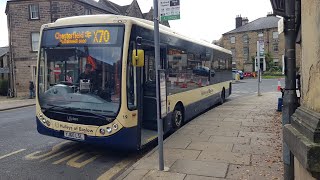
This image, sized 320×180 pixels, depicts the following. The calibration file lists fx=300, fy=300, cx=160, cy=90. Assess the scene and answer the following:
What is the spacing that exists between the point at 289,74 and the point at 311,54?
44.9 inches

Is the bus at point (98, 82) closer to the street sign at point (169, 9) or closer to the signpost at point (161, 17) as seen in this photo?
the signpost at point (161, 17)

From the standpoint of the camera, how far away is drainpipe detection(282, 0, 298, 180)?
3824 mm

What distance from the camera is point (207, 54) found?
12.2m

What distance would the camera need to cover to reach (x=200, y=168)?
17.6 feet

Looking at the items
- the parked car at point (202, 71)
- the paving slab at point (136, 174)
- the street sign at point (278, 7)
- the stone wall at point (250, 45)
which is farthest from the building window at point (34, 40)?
the stone wall at point (250, 45)

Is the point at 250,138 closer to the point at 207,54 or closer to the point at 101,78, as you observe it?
the point at 101,78

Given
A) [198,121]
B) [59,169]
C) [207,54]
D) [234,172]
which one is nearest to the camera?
[234,172]

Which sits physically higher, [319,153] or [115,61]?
[115,61]

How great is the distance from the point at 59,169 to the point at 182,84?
4.63m

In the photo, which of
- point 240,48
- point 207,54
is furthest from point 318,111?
point 240,48

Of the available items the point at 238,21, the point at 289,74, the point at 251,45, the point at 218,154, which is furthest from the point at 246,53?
the point at 289,74

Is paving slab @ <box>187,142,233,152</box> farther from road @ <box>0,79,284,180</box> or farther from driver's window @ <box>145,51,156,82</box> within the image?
driver's window @ <box>145,51,156,82</box>

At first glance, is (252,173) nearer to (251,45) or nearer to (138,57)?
(138,57)

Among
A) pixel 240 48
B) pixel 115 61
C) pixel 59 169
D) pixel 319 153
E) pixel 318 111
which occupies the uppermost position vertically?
pixel 240 48
